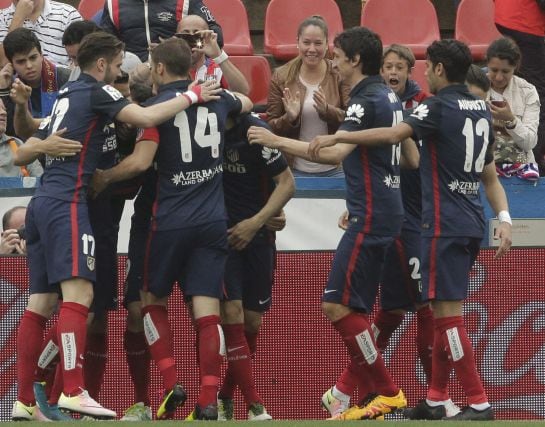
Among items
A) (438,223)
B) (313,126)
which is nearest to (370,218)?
(438,223)

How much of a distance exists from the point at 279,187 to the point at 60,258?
1480mm

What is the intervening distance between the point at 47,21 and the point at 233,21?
2.24 m

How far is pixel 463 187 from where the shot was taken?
7789 mm

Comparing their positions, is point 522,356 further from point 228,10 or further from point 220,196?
point 228,10

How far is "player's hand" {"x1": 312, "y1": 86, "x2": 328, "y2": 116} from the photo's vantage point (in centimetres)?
1001

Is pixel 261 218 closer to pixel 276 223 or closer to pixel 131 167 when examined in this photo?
pixel 276 223

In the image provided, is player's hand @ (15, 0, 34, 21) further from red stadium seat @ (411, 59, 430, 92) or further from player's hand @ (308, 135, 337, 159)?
player's hand @ (308, 135, 337, 159)

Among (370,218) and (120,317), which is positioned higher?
(370,218)

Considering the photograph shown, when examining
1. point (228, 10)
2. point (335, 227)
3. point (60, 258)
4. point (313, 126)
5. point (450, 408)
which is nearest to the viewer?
point (60, 258)

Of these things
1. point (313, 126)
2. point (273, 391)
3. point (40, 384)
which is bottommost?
point (273, 391)

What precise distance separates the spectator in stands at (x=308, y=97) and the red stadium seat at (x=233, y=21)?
212 centimetres

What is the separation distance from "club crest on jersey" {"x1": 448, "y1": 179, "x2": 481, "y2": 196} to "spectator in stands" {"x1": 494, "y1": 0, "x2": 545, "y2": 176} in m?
3.86

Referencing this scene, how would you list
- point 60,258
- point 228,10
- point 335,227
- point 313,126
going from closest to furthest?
1. point 60,258
2. point 335,227
3. point 313,126
4. point 228,10

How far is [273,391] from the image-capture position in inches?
352
